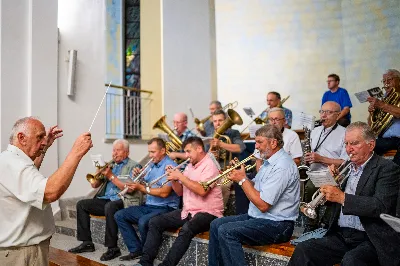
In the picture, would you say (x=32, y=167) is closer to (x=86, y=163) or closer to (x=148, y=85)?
(x=86, y=163)

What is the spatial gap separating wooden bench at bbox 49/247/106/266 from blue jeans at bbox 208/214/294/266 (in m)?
1.33

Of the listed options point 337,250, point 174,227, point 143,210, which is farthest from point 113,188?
point 337,250

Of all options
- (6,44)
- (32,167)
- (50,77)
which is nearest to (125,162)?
(50,77)

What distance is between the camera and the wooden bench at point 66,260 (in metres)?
3.89

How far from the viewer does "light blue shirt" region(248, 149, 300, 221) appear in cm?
316

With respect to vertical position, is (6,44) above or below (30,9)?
below

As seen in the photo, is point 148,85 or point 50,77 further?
point 148,85

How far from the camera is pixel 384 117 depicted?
179 inches

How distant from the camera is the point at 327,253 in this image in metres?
2.67

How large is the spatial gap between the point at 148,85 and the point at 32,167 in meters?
6.80

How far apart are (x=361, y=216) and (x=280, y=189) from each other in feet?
2.41

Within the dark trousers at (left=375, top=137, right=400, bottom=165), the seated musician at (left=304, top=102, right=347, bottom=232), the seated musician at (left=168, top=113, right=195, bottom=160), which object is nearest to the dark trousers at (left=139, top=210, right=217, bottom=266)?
the seated musician at (left=304, top=102, right=347, bottom=232)

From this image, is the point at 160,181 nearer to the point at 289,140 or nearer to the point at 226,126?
the point at 226,126

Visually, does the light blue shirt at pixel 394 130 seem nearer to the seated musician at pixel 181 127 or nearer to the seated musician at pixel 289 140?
the seated musician at pixel 289 140
